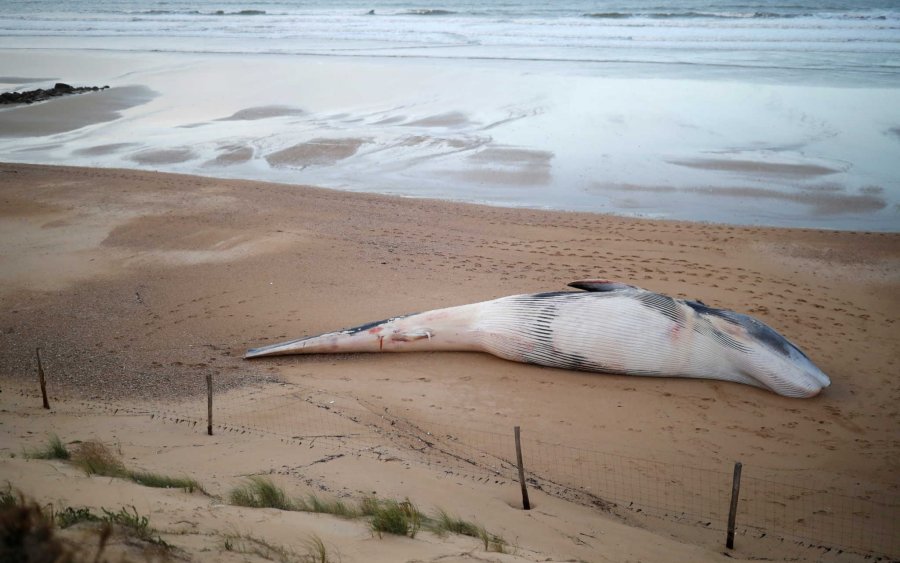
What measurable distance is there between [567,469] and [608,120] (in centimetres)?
1488

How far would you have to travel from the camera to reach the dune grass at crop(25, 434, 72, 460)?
5.88 metres

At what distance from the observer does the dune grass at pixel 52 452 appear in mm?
5875

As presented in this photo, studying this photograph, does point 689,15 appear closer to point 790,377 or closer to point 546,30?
point 546,30

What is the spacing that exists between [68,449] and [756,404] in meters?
6.51

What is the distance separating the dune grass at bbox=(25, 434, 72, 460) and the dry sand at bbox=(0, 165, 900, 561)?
0.26 m

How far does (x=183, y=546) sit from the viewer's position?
4.08 metres

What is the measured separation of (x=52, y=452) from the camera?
19.5 feet

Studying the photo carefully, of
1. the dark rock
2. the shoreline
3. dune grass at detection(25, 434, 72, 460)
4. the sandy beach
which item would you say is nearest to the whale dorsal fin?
the sandy beach

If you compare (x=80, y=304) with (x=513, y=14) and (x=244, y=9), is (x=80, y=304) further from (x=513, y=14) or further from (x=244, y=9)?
(x=244, y=9)

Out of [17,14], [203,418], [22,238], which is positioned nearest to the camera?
[203,418]

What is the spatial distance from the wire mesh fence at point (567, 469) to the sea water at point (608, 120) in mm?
8120

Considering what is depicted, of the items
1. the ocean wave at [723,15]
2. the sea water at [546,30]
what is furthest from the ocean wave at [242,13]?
the ocean wave at [723,15]

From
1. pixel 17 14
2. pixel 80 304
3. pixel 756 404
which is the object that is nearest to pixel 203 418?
pixel 80 304

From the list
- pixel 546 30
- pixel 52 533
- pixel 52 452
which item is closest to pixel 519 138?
pixel 52 452
